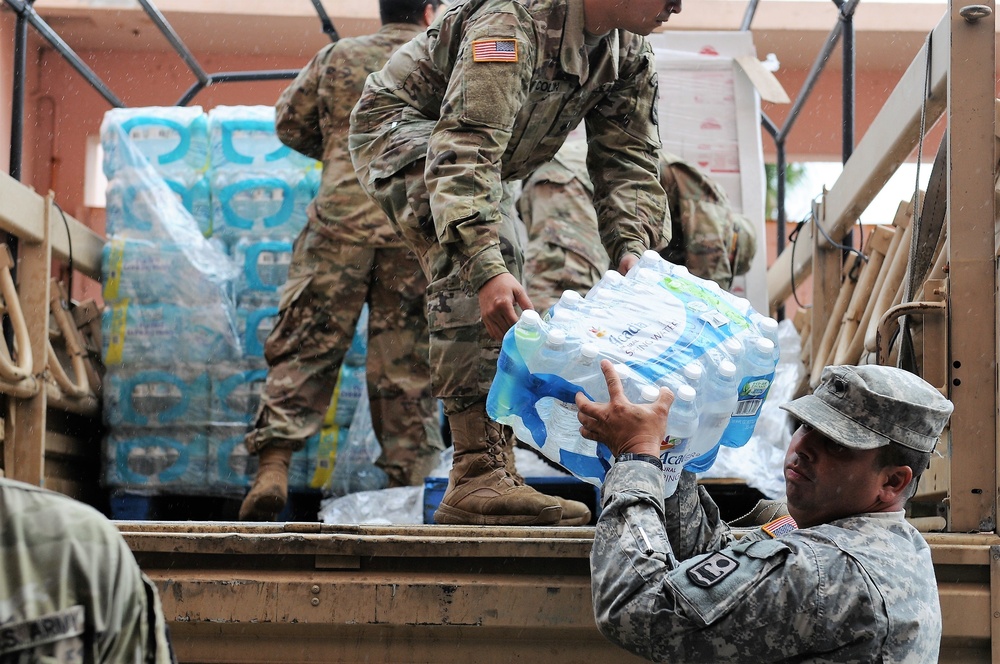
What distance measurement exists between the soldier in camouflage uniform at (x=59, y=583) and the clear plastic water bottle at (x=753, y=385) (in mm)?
1440

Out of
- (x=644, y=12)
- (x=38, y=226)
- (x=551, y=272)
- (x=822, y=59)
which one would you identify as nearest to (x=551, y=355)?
(x=644, y=12)

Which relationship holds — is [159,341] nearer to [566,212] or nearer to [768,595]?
[566,212]

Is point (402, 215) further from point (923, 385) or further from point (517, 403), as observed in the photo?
point (923, 385)

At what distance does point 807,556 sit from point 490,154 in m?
1.22

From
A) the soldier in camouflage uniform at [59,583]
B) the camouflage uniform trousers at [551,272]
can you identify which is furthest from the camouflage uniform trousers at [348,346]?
the soldier in camouflage uniform at [59,583]

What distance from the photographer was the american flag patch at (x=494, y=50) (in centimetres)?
261

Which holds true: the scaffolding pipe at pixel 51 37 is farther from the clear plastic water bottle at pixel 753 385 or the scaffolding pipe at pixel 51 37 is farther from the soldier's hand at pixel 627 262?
the clear plastic water bottle at pixel 753 385

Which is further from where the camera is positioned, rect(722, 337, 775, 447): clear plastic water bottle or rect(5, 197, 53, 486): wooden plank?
rect(5, 197, 53, 486): wooden plank

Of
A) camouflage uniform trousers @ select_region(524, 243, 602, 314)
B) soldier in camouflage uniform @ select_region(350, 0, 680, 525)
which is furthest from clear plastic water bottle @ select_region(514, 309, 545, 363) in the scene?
camouflage uniform trousers @ select_region(524, 243, 602, 314)

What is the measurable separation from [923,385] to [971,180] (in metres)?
0.80

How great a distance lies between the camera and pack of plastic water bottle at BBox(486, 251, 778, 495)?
2158mm

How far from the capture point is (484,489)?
106 inches

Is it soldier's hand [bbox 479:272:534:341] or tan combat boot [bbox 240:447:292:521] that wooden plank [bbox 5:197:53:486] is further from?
A: soldier's hand [bbox 479:272:534:341]

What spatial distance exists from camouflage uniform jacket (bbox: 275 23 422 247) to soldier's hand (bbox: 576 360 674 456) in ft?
7.48
